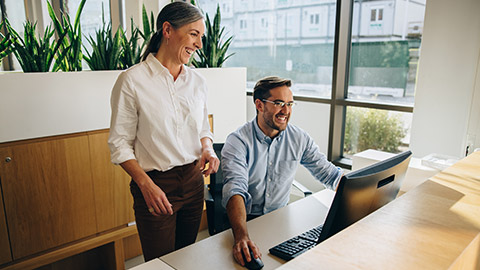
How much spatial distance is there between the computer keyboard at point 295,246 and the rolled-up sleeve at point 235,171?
307 millimetres

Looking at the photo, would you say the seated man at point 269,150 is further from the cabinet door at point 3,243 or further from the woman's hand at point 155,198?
the cabinet door at point 3,243

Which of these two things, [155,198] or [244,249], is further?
[155,198]

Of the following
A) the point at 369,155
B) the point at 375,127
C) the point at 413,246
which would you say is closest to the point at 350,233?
the point at 413,246

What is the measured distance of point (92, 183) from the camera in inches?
97.3

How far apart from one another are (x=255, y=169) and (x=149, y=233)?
0.59 m

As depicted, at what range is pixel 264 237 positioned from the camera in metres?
1.48

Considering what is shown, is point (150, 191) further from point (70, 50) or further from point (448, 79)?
point (448, 79)

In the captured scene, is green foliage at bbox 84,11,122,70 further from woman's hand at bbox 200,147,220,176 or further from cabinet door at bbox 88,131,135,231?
woman's hand at bbox 200,147,220,176

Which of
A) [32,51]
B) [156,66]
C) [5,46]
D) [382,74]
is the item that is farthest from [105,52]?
[382,74]

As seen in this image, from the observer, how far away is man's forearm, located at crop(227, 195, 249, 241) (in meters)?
1.40

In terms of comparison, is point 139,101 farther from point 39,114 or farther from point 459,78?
point 459,78

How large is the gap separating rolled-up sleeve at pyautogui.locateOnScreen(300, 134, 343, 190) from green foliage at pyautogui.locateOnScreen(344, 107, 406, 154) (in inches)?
65.0

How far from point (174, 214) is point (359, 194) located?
0.92m

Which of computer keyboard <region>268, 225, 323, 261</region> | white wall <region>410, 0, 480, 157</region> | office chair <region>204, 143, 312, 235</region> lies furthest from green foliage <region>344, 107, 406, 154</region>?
computer keyboard <region>268, 225, 323, 261</region>
